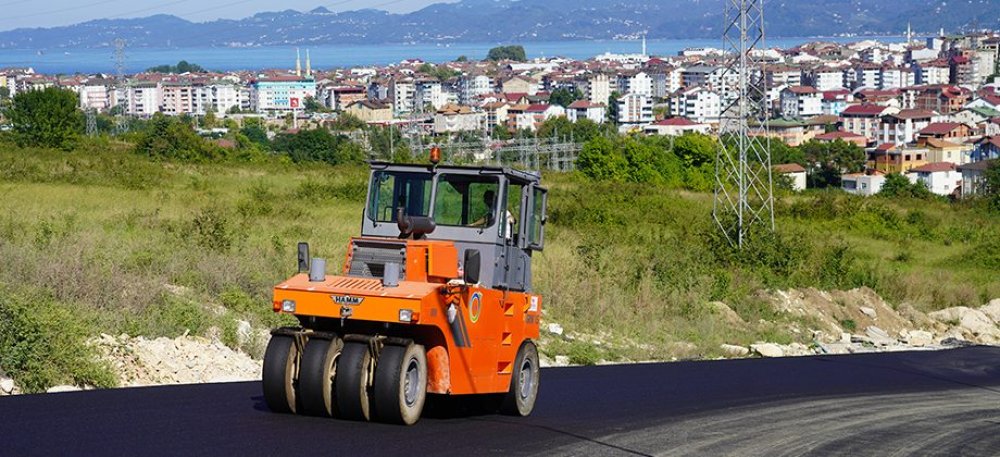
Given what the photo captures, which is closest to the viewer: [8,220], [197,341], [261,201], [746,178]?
[197,341]

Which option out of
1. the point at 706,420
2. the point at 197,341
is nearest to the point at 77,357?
the point at 197,341

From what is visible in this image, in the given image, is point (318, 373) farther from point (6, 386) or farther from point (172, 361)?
point (172, 361)

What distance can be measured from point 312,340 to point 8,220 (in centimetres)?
1544

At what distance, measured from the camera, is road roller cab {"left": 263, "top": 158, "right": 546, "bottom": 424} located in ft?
36.8

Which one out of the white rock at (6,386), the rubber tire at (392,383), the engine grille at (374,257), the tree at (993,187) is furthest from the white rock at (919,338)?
the tree at (993,187)

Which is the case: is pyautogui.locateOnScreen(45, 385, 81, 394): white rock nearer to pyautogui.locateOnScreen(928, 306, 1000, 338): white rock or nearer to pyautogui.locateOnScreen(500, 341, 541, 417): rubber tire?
pyautogui.locateOnScreen(500, 341, 541, 417): rubber tire

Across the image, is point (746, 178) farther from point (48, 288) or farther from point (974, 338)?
point (48, 288)

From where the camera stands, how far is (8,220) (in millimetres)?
24766

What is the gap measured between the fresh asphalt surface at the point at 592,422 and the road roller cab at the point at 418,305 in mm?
318

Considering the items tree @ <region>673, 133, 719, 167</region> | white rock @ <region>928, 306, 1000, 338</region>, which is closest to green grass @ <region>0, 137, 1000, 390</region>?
white rock @ <region>928, 306, 1000, 338</region>

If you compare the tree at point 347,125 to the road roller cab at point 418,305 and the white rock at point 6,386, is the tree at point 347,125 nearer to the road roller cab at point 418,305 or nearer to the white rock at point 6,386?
the white rock at point 6,386

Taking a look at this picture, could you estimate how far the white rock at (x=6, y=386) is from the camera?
13383mm

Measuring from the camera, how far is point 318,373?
1128 centimetres

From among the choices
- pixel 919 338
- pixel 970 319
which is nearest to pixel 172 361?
pixel 919 338
